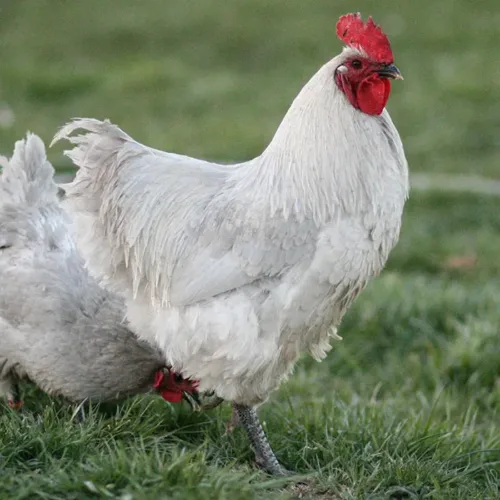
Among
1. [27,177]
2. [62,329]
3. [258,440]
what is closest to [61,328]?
[62,329]

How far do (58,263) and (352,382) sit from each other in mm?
2438

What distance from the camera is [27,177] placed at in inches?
195

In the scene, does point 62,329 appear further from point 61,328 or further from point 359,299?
point 359,299

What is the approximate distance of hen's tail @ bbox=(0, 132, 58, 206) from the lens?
490 cm

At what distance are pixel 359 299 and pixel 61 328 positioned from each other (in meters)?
3.13

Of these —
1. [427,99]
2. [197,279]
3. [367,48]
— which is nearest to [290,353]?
[197,279]

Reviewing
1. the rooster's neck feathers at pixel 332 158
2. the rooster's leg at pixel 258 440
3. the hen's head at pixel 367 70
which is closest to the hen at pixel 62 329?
the rooster's leg at pixel 258 440

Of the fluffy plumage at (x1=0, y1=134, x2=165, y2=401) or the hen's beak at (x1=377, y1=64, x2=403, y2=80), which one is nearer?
the hen's beak at (x1=377, y1=64, x2=403, y2=80)

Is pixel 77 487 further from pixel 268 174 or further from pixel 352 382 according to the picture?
pixel 352 382

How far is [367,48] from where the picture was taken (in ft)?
12.8

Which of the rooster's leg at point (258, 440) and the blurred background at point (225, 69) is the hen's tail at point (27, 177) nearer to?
the rooster's leg at point (258, 440)

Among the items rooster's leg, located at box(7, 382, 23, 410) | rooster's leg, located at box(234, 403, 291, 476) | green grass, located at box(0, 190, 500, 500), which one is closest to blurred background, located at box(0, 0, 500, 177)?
green grass, located at box(0, 190, 500, 500)

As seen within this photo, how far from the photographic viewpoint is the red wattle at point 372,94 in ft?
12.7

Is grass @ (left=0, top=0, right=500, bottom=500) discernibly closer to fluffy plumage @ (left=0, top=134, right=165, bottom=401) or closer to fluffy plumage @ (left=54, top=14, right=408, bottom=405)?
fluffy plumage @ (left=0, top=134, right=165, bottom=401)
